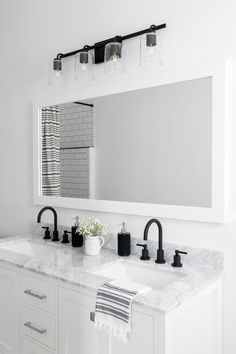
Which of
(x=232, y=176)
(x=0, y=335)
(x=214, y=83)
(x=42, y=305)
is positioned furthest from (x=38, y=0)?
(x=0, y=335)

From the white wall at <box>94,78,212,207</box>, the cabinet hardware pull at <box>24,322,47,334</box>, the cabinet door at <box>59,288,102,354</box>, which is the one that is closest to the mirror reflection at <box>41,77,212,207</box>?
the white wall at <box>94,78,212,207</box>

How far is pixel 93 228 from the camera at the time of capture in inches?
79.7

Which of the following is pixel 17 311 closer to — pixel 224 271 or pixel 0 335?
pixel 0 335

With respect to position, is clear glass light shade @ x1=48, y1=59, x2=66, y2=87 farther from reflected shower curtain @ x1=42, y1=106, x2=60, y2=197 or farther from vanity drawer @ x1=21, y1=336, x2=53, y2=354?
vanity drawer @ x1=21, y1=336, x2=53, y2=354

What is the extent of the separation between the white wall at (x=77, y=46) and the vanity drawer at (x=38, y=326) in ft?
2.23

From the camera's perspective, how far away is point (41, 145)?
2.57 meters

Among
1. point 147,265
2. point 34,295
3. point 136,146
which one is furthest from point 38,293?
point 136,146

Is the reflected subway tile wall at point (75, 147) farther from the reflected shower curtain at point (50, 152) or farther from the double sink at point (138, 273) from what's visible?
the double sink at point (138, 273)

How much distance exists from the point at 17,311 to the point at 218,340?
3.53 ft

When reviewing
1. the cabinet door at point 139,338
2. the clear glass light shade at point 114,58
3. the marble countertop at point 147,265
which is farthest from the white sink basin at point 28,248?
the clear glass light shade at point 114,58

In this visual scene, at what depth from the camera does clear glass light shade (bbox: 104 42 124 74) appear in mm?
1993

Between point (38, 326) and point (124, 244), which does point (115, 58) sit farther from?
point (38, 326)

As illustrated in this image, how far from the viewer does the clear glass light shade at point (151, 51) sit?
72.4 inches

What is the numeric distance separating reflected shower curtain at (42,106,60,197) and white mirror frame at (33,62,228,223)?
0.08 metres
